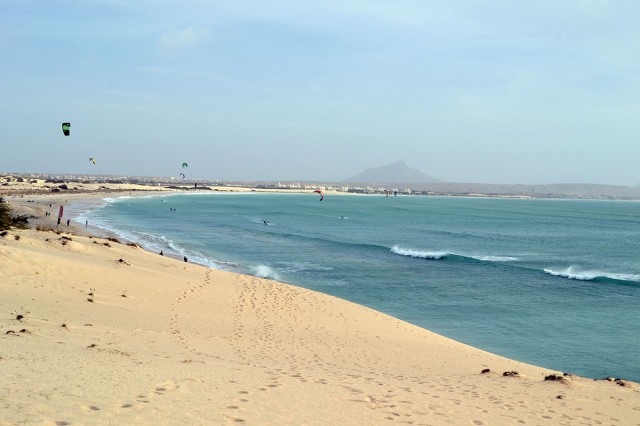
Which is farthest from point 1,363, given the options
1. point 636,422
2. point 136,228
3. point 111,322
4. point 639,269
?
point 136,228

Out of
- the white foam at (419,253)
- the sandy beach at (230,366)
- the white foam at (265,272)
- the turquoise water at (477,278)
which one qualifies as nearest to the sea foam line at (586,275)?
the turquoise water at (477,278)

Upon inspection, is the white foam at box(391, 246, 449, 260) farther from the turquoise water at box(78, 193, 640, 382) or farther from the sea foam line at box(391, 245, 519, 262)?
the turquoise water at box(78, 193, 640, 382)

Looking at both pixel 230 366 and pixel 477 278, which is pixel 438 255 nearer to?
pixel 477 278

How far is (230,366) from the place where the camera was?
10.6 meters

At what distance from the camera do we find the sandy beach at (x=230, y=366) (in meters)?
7.68

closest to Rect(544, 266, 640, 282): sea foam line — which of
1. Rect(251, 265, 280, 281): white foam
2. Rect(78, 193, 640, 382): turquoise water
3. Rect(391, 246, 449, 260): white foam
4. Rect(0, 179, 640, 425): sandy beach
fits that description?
Rect(78, 193, 640, 382): turquoise water

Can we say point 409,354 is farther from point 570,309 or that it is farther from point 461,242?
point 461,242

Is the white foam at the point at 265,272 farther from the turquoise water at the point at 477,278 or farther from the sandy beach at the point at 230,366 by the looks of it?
the sandy beach at the point at 230,366

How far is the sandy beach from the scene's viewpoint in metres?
7.68

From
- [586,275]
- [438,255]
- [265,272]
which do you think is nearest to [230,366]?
[265,272]

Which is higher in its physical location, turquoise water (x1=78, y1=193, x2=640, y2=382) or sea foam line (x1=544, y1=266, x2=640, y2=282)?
sea foam line (x1=544, y1=266, x2=640, y2=282)

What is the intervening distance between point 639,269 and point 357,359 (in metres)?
33.0

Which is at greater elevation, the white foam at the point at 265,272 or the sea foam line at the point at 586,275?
the sea foam line at the point at 586,275

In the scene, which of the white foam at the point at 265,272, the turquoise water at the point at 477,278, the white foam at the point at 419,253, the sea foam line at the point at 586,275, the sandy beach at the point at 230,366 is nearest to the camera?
the sandy beach at the point at 230,366
